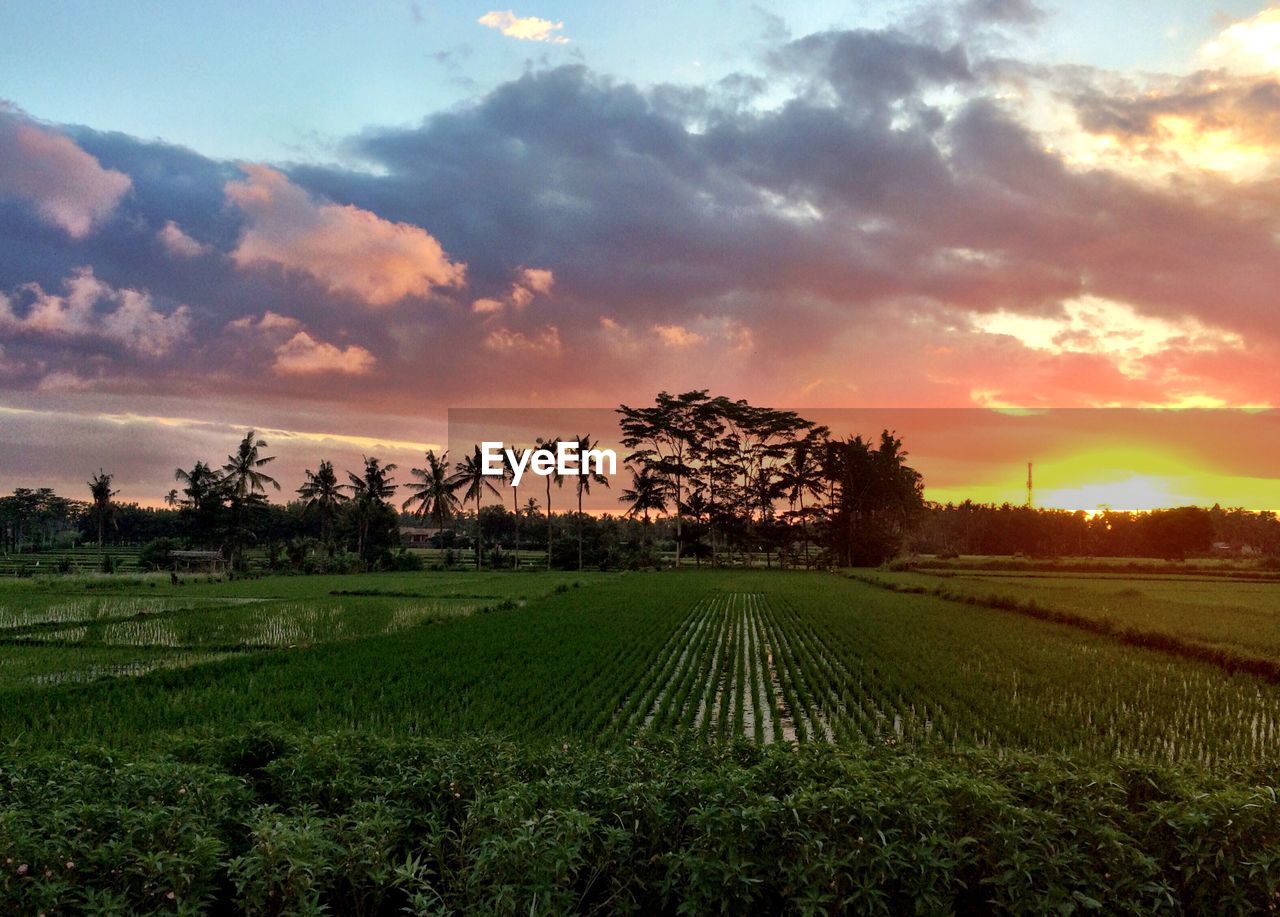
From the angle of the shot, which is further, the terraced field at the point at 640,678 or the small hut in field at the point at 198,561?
the small hut in field at the point at 198,561

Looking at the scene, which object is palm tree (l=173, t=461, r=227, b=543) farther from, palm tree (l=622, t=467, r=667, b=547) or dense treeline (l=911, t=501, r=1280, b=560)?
dense treeline (l=911, t=501, r=1280, b=560)

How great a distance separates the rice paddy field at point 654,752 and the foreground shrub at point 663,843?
0.02m

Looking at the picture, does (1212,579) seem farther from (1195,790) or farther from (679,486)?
(1195,790)

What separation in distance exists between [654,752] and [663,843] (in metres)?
1.61

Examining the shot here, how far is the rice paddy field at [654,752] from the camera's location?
12.9 feet

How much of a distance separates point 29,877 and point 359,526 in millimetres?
69810

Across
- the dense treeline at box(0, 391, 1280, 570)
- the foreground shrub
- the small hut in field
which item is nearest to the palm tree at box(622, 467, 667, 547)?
the dense treeline at box(0, 391, 1280, 570)

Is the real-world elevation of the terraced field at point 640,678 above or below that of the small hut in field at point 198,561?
above

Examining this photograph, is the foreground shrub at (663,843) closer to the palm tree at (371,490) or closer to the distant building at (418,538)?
the palm tree at (371,490)

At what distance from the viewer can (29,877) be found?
12.1ft

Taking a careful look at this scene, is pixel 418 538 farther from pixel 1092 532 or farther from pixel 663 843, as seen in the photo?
pixel 663 843

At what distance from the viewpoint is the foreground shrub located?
379 centimetres

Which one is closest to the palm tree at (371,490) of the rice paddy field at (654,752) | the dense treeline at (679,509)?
the dense treeline at (679,509)

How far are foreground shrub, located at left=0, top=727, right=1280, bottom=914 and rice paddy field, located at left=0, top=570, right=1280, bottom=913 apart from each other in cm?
2
